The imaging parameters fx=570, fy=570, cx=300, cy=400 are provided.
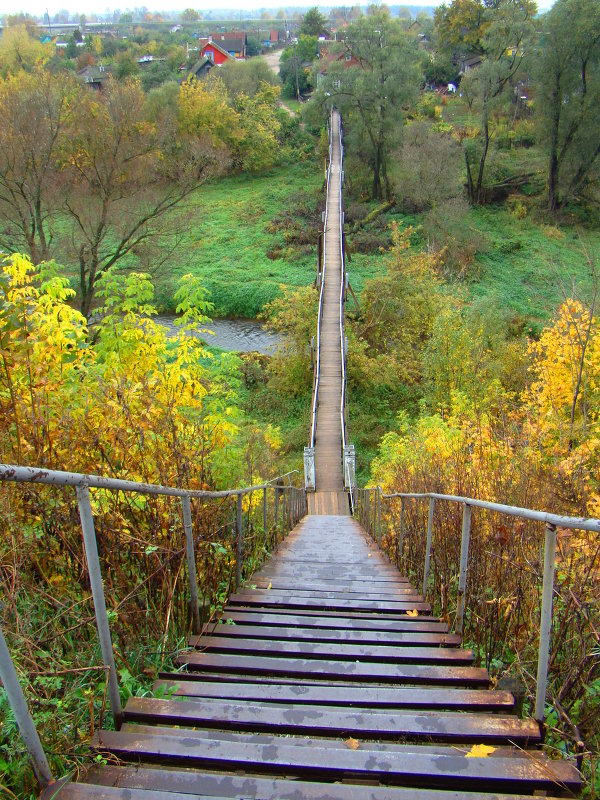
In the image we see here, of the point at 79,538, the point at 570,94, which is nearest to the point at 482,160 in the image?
the point at 570,94

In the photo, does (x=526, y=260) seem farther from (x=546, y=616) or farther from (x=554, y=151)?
(x=546, y=616)

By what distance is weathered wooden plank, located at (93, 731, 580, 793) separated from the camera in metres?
2.06

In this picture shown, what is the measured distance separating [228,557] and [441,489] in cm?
271

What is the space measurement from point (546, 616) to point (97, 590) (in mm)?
1799

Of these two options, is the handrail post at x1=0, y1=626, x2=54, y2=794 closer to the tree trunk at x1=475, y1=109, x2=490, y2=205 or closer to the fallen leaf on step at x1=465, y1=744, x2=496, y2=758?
the fallen leaf on step at x1=465, y1=744, x2=496, y2=758

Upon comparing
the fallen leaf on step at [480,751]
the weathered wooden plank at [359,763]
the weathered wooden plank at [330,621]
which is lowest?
the weathered wooden plank at [330,621]

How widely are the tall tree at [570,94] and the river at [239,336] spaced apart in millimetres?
23002

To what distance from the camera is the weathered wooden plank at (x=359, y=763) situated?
206 cm

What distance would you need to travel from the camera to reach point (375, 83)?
1458 inches

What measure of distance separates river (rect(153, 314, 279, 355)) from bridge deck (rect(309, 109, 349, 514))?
12.1 feet

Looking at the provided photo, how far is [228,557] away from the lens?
4.66 meters

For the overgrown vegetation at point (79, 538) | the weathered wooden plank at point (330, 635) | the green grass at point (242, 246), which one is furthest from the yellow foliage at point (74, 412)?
the green grass at point (242, 246)

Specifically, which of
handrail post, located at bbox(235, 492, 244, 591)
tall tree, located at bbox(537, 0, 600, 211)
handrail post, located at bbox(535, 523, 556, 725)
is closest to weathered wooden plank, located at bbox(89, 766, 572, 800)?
handrail post, located at bbox(535, 523, 556, 725)

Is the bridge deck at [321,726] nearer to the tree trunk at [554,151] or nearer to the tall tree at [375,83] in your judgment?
the tall tree at [375,83]
